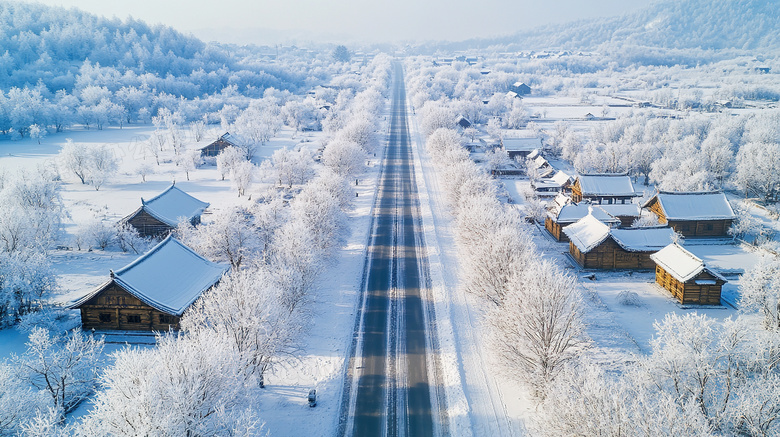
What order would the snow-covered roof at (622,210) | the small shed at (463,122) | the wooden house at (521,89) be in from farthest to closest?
the wooden house at (521,89)
the small shed at (463,122)
the snow-covered roof at (622,210)

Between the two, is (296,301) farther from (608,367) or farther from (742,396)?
(742,396)

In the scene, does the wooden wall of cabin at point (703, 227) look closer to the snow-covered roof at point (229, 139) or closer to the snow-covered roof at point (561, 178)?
the snow-covered roof at point (561, 178)

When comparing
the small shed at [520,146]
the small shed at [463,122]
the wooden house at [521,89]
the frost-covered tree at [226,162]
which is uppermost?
the wooden house at [521,89]

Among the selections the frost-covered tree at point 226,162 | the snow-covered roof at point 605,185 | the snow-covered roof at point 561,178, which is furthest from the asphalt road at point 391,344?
the frost-covered tree at point 226,162

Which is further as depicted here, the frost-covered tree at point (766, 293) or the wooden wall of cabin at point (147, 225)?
the wooden wall of cabin at point (147, 225)

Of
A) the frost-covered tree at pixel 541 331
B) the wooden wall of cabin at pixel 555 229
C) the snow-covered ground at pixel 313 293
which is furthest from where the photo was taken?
the wooden wall of cabin at pixel 555 229

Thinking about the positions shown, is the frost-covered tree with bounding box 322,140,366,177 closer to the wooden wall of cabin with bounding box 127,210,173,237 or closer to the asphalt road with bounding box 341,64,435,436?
the asphalt road with bounding box 341,64,435,436

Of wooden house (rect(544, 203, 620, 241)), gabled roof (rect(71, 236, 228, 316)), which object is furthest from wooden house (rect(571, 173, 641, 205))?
gabled roof (rect(71, 236, 228, 316))

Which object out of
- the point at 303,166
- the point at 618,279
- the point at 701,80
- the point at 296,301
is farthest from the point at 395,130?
the point at 701,80
